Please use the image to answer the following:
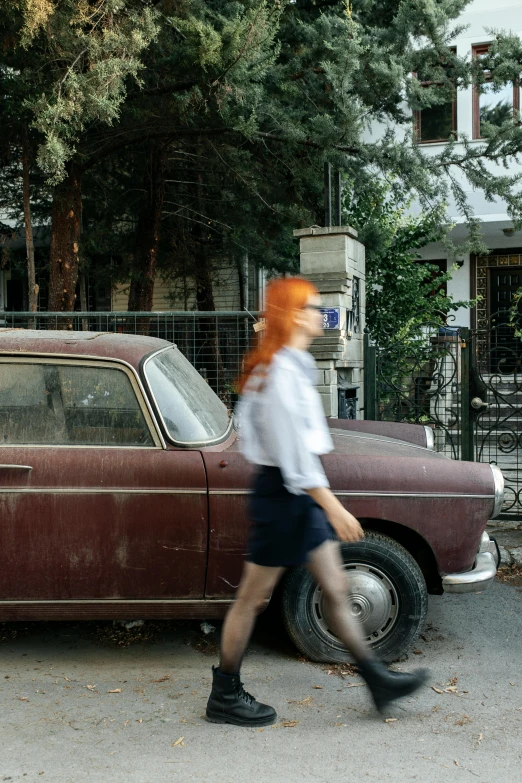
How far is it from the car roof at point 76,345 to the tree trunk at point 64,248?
6.83 meters

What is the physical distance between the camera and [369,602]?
4.23 meters

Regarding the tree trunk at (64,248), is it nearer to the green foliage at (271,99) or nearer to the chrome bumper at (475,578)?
the green foliage at (271,99)

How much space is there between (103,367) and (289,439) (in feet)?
4.58

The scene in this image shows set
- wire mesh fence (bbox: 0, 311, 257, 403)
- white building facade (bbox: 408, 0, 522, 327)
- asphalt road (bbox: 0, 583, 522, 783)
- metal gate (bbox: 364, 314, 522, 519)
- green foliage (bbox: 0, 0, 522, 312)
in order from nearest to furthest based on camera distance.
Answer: asphalt road (bbox: 0, 583, 522, 783) → metal gate (bbox: 364, 314, 522, 519) → wire mesh fence (bbox: 0, 311, 257, 403) → green foliage (bbox: 0, 0, 522, 312) → white building facade (bbox: 408, 0, 522, 327)

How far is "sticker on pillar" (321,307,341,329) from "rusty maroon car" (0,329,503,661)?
3.77m

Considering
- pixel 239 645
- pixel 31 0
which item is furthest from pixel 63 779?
pixel 31 0

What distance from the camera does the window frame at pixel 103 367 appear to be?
167 inches

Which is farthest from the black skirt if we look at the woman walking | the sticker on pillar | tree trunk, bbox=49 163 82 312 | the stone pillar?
tree trunk, bbox=49 163 82 312

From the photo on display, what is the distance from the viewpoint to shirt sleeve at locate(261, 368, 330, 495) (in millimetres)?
3320

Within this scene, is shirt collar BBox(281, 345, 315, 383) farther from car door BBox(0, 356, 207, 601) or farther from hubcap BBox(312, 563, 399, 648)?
hubcap BBox(312, 563, 399, 648)

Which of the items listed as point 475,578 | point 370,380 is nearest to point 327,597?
point 475,578

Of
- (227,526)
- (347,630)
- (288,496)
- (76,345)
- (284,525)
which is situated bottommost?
(347,630)

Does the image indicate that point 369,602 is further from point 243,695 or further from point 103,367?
point 103,367


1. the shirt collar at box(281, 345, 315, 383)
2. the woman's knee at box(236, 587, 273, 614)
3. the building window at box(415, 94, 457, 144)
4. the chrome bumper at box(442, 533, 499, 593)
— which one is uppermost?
the building window at box(415, 94, 457, 144)
